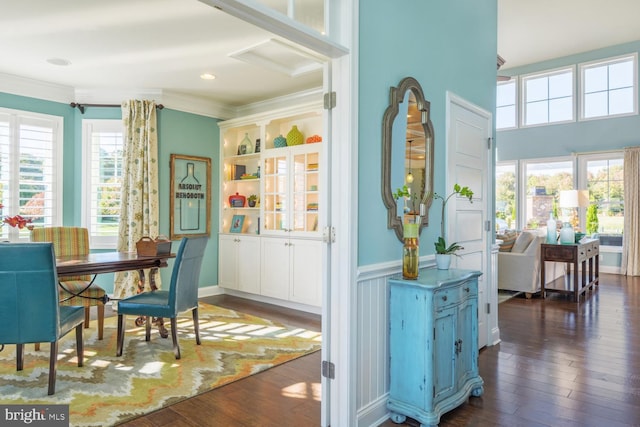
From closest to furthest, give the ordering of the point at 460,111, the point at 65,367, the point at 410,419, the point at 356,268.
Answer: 1. the point at 356,268
2. the point at 410,419
3. the point at 65,367
4. the point at 460,111

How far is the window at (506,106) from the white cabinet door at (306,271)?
646 centimetres

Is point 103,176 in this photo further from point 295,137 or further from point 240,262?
point 295,137

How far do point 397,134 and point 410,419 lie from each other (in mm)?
1693

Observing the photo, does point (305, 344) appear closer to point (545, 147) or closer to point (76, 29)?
point (76, 29)

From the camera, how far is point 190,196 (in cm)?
564

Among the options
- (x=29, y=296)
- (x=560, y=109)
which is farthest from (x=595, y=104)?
(x=29, y=296)

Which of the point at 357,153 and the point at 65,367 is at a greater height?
the point at 357,153

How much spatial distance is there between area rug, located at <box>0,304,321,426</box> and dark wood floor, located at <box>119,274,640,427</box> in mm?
162

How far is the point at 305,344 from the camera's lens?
11.9 feet

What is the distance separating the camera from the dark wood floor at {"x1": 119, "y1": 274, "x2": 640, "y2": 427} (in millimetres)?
2338

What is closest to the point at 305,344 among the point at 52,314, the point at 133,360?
the point at 133,360

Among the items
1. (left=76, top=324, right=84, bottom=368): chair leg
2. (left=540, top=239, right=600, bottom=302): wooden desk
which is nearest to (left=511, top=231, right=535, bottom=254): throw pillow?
(left=540, top=239, right=600, bottom=302): wooden desk

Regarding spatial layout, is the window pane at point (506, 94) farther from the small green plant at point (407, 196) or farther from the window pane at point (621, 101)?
the small green plant at point (407, 196)

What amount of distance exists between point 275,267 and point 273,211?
2.36ft
